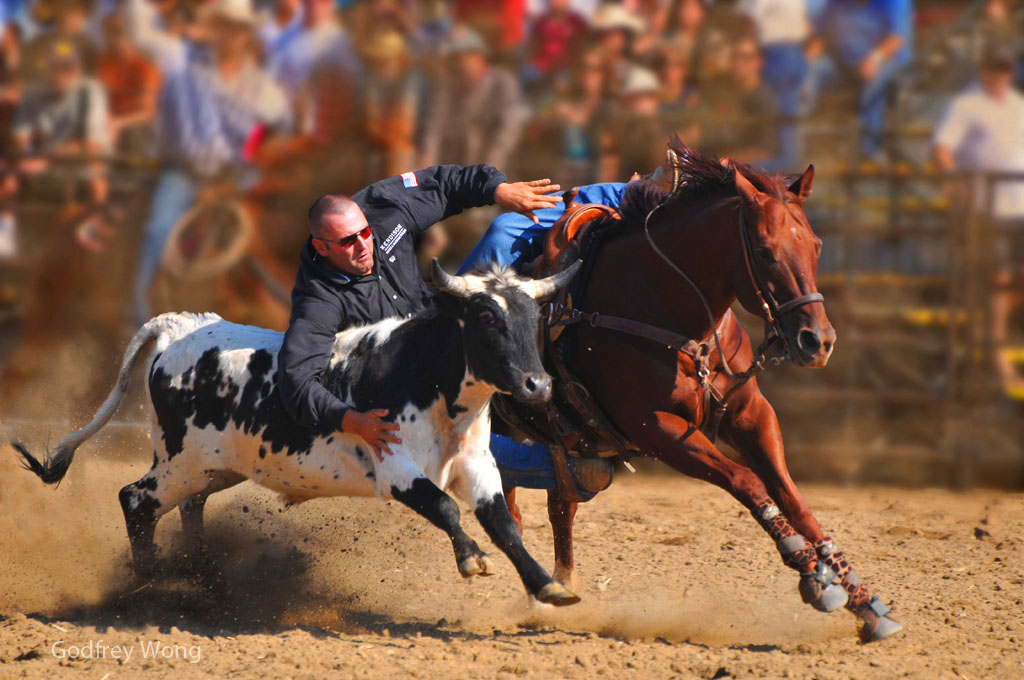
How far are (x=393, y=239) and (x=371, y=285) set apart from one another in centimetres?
18

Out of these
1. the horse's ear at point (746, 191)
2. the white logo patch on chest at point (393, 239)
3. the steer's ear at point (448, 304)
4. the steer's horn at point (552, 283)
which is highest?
the horse's ear at point (746, 191)

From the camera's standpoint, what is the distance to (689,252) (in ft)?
12.3

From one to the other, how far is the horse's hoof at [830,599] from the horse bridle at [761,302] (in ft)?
2.28

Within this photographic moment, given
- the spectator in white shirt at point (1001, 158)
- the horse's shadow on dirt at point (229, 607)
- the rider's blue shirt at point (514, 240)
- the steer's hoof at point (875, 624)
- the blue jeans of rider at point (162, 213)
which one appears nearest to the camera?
the steer's hoof at point (875, 624)

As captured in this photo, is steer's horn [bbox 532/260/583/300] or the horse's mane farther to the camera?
the horse's mane

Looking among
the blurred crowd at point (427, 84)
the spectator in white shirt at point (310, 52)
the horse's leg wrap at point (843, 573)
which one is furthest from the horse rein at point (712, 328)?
the spectator in white shirt at point (310, 52)

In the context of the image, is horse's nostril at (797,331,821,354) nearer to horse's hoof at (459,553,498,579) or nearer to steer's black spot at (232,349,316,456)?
horse's hoof at (459,553,498,579)

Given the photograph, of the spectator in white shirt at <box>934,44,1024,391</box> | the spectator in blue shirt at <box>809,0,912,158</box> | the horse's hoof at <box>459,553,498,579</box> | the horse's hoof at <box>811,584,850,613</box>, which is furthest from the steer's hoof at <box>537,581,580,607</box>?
the spectator in blue shirt at <box>809,0,912,158</box>

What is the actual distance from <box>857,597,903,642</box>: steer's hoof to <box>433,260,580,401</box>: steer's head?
1.25 m

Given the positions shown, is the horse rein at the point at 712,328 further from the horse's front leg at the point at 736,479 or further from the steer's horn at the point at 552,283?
the steer's horn at the point at 552,283

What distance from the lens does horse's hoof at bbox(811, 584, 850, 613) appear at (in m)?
3.48

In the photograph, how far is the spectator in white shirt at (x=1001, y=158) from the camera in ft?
24.0

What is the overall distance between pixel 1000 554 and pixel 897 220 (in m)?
3.24

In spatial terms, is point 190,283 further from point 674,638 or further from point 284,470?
point 674,638
